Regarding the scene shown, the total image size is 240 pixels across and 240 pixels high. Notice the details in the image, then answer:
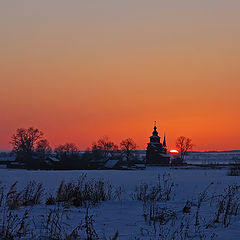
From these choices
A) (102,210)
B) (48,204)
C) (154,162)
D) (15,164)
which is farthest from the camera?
(154,162)

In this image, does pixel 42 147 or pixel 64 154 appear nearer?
pixel 64 154

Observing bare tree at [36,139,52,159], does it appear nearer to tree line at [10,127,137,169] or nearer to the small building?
tree line at [10,127,137,169]

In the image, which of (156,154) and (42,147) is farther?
(42,147)

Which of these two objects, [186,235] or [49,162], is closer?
[186,235]

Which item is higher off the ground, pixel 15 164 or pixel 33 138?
pixel 33 138

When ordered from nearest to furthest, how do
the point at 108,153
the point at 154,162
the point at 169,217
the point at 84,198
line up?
the point at 169,217
the point at 84,198
the point at 154,162
the point at 108,153

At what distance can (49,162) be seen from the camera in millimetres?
75688

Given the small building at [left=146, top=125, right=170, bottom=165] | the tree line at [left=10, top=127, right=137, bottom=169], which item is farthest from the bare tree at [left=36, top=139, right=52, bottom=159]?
the small building at [left=146, top=125, right=170, bottom=165]

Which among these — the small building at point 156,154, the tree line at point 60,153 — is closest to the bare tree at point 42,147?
the tree line at point 60,153

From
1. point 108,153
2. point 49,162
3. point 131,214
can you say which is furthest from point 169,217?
point 108,153

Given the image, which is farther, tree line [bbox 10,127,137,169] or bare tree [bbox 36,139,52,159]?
bare tree [bbox 36,139,52,159]

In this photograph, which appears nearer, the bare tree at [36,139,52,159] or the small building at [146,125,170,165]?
the small building at [146,125,170,165]

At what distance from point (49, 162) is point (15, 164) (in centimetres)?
1664

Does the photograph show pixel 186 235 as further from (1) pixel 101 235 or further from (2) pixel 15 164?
(2) pixel 15 164
